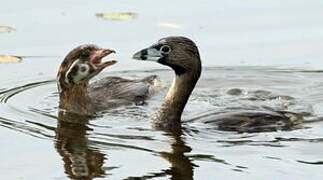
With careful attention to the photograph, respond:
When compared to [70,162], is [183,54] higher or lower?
higher

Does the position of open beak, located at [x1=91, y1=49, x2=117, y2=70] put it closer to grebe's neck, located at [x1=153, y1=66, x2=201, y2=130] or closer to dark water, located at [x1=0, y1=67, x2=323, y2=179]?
dark water, located at [x1=0, y1=67, x2=323, y2=179]

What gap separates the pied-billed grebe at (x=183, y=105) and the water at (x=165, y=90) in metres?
0.19

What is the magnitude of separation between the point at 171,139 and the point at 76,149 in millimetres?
1076

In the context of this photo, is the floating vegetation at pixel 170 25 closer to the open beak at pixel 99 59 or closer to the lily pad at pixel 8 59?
the lily pad at pixel 8 59

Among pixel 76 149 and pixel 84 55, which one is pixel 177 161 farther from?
pixel 84 55

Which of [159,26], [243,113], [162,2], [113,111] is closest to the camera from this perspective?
[243,113]

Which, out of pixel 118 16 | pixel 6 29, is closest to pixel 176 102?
pixel 6 29

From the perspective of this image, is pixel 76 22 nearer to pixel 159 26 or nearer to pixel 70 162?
pixel 159 26

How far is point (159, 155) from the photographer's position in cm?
1198

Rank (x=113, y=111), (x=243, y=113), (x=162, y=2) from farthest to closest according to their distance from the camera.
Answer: (x=162, y=2) → (x=113, y=111) → (x=243, y=113)

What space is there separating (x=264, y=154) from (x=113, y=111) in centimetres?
294

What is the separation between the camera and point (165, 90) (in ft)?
50.8

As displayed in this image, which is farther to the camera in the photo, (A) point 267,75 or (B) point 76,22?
(B) point 76,22

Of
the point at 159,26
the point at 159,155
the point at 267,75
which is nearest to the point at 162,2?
the point at 159,26
